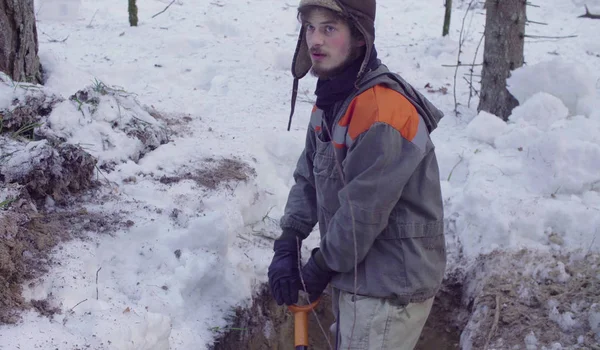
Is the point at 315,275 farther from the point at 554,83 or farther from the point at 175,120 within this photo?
the point at 554,83

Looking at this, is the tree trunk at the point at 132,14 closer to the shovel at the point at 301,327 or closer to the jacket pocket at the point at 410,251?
the shovel at the point at 301,327

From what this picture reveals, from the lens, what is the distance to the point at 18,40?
15.0 ft

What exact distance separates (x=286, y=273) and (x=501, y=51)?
3885 millimetres

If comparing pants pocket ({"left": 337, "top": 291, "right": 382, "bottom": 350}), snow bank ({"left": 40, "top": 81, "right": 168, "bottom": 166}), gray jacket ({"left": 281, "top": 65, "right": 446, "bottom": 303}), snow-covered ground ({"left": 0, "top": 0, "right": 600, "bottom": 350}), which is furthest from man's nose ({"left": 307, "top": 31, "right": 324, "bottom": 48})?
snow bank ({"left": 40, "top": 81, "right": 168, "bottom": 166})

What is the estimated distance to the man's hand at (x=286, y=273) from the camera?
2.82 metres

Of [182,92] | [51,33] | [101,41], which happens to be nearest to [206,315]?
[182,92]

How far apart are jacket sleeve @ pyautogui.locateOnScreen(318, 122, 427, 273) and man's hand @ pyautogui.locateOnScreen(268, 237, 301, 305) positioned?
1.33 ft

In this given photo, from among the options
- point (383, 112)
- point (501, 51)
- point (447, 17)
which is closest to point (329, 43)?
point (383, 112)

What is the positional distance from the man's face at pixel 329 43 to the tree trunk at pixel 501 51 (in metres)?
3.50

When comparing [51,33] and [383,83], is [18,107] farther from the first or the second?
[51,33]

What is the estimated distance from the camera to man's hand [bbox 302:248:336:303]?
2744mm

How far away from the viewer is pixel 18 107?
3.96 metres

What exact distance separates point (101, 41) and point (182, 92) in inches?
78.6

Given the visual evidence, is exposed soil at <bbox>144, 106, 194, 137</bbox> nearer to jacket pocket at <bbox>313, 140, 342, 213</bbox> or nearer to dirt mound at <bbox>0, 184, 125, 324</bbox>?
dirt mound at <bbox>0, 184, 125, 324</bbox>
